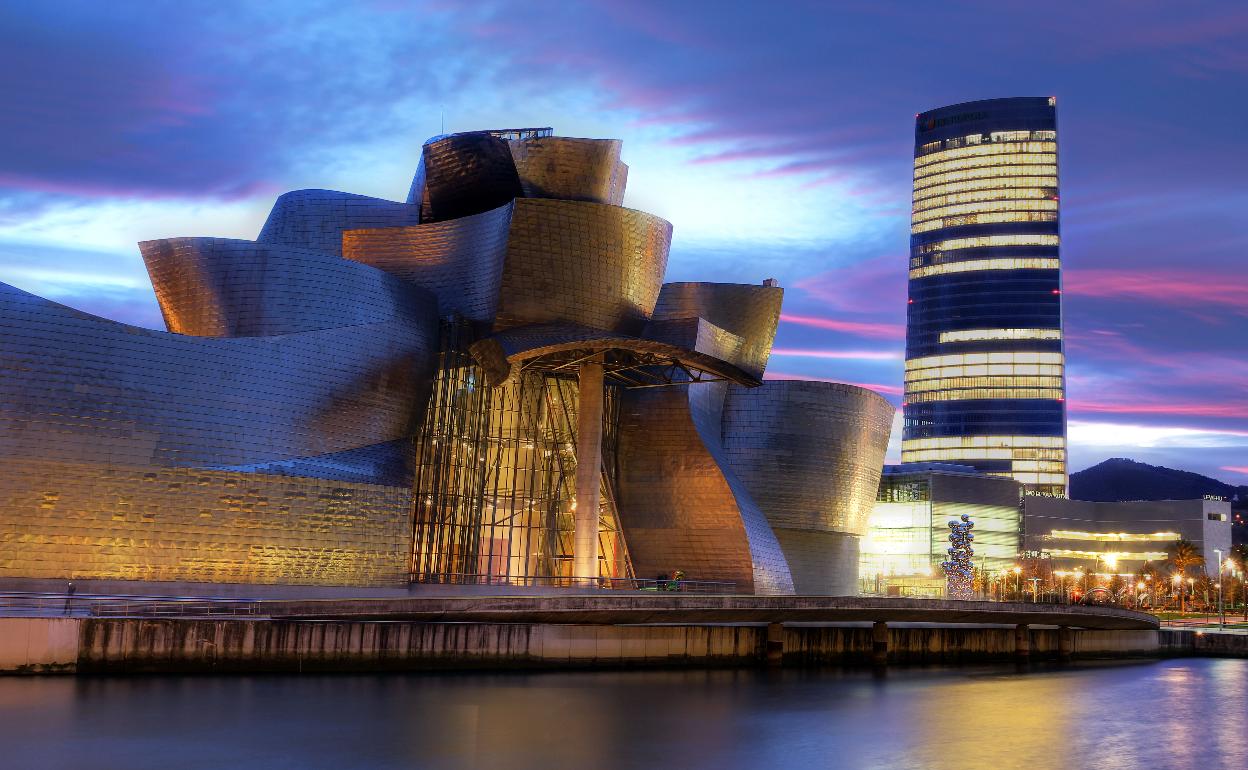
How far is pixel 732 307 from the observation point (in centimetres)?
5247

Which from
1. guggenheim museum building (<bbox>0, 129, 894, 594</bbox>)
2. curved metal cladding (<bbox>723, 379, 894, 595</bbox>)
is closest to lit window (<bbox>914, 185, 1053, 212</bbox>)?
curved metal cladding (<bbox>723, 379, 894, 595</bbox>)

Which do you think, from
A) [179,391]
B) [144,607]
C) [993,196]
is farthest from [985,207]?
[144,607]

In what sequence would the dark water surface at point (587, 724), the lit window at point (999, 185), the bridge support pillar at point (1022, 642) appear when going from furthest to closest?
1. the lit window at point (999, 185)
2. the bridge support pillar at point (1022, 642)
3. the dark water surface at point (587, 724)

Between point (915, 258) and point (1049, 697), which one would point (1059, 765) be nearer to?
point (1049, 697)

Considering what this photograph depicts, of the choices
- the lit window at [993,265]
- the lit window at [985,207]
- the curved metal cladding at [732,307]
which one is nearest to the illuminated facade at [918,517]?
the curved metal cladding at [732,307]

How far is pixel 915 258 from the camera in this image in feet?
518

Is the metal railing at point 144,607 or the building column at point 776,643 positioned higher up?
the metal railing at point 144,607

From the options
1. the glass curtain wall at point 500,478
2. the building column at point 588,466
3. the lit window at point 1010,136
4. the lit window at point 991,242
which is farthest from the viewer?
the lit window at point 1010,136

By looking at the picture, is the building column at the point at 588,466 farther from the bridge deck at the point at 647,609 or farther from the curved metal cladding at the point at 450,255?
the bridge deck at the point at 647,609

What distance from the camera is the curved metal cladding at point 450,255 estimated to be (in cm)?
4509

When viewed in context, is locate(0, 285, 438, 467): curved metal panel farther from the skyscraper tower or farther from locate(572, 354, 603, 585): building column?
the skyscraper tower

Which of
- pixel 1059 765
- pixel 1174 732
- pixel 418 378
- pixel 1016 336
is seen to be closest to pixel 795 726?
pixel 1059 765

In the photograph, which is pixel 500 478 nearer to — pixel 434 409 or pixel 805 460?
pixel 434 409

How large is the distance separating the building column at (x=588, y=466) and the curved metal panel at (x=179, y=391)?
24.1 ft
